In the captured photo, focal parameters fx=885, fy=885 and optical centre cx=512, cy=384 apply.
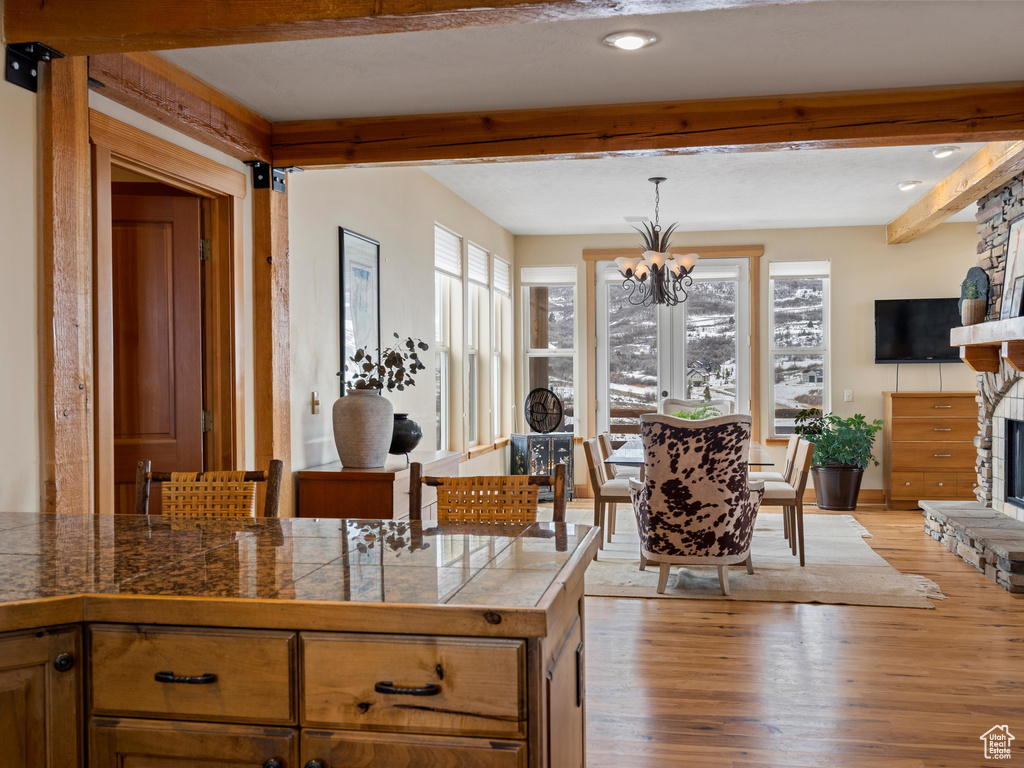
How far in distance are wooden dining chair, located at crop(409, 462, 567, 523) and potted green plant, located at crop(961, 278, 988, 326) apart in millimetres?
4848

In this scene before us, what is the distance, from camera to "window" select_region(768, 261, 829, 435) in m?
8.71

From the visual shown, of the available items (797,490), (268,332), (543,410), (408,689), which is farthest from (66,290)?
(543,410)

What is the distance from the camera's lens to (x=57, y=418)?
109 inches

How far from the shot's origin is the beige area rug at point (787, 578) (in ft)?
15.2

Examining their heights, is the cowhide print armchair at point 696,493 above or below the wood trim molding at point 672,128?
below

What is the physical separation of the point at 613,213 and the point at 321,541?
6.32 m

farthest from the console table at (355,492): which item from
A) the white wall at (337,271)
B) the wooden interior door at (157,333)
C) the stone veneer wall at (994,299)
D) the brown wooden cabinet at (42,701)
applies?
the stone veneer wall at (994,299)

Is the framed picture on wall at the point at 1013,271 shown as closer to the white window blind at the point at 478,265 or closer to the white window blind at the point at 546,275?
the white window blind at the point at 478,265

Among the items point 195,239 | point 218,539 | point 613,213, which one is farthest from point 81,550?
point 613,213

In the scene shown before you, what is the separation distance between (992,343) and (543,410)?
13.8ft

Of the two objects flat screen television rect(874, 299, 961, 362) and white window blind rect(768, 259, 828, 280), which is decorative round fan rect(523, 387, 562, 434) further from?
flat screen television rect(874, 299, 961, 362)

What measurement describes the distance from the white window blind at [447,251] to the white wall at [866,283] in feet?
9.69

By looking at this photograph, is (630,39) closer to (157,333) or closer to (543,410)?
(157,333)

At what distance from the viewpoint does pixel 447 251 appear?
22.8ft
